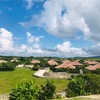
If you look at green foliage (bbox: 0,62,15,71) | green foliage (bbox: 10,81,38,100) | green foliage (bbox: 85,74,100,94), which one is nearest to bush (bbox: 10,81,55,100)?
green foliage (bbox: 10,81,38,100)

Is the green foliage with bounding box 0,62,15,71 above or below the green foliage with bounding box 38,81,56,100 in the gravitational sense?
above

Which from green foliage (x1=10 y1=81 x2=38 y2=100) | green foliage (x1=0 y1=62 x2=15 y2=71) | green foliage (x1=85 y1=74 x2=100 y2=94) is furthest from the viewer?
green foliage (x1=0 y1=62 x2=15 y2=71)

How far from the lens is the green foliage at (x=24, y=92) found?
2795cm

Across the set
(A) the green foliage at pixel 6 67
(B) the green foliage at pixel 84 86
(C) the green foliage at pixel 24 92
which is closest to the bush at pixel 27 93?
(C) the green foliage at pixel 24 92

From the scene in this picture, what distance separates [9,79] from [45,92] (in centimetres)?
2585

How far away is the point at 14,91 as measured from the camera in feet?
93.6

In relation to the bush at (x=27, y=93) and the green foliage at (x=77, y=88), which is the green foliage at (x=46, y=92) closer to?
the bush at (x=27, y=93)

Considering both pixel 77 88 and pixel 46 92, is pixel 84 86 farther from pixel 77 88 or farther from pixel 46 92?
pixel 46 92

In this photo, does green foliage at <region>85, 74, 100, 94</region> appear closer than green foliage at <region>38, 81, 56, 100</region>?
No

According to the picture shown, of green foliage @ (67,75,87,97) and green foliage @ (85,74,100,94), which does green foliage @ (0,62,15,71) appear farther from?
green foliage @ (85,74,100,94)

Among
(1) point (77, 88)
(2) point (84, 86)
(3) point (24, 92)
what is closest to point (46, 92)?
(3) point (24, 92)

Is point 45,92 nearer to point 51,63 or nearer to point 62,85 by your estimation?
point 62,85

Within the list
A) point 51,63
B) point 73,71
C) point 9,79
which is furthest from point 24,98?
point 51,63

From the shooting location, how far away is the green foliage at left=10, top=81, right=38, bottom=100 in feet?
91.7
